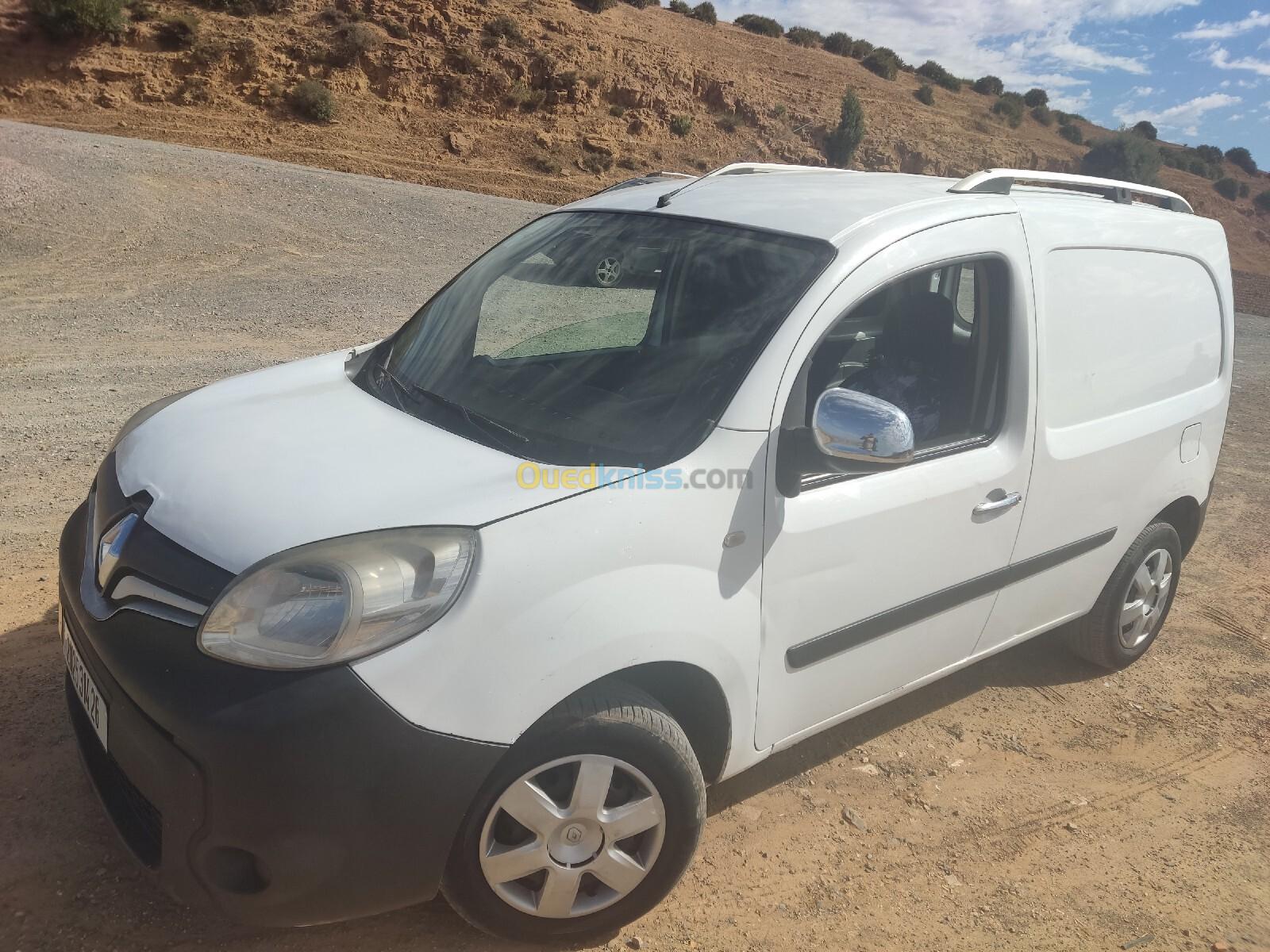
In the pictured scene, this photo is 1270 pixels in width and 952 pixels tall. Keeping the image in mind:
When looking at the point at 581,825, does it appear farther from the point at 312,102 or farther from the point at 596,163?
the point at 596,163

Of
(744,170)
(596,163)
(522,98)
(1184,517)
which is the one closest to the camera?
(744,170)

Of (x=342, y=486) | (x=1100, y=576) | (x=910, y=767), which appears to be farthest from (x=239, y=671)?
(x=1100, y=576)

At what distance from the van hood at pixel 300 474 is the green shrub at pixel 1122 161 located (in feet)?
189

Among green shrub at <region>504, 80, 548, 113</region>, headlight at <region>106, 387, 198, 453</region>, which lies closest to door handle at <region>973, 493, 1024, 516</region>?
headlight at <region>106, 387, 198, 453</region>

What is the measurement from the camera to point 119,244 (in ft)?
40.1

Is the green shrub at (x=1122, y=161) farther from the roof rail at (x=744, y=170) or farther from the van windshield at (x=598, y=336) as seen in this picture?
the van windshield at (x=598, y=336)

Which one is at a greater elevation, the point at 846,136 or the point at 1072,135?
the point at 1072,135

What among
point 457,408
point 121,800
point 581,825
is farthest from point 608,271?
point 121,800

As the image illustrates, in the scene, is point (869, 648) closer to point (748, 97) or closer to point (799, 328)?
point (799, 328)

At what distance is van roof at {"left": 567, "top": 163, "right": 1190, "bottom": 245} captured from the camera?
109 inches

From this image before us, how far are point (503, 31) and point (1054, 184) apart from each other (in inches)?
1426

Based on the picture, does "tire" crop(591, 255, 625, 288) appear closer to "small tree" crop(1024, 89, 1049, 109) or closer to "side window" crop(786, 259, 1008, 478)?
"side window" crop(786, 259, 1008, 478)

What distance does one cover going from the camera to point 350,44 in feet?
105

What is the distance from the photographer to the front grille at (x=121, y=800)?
2.04m
